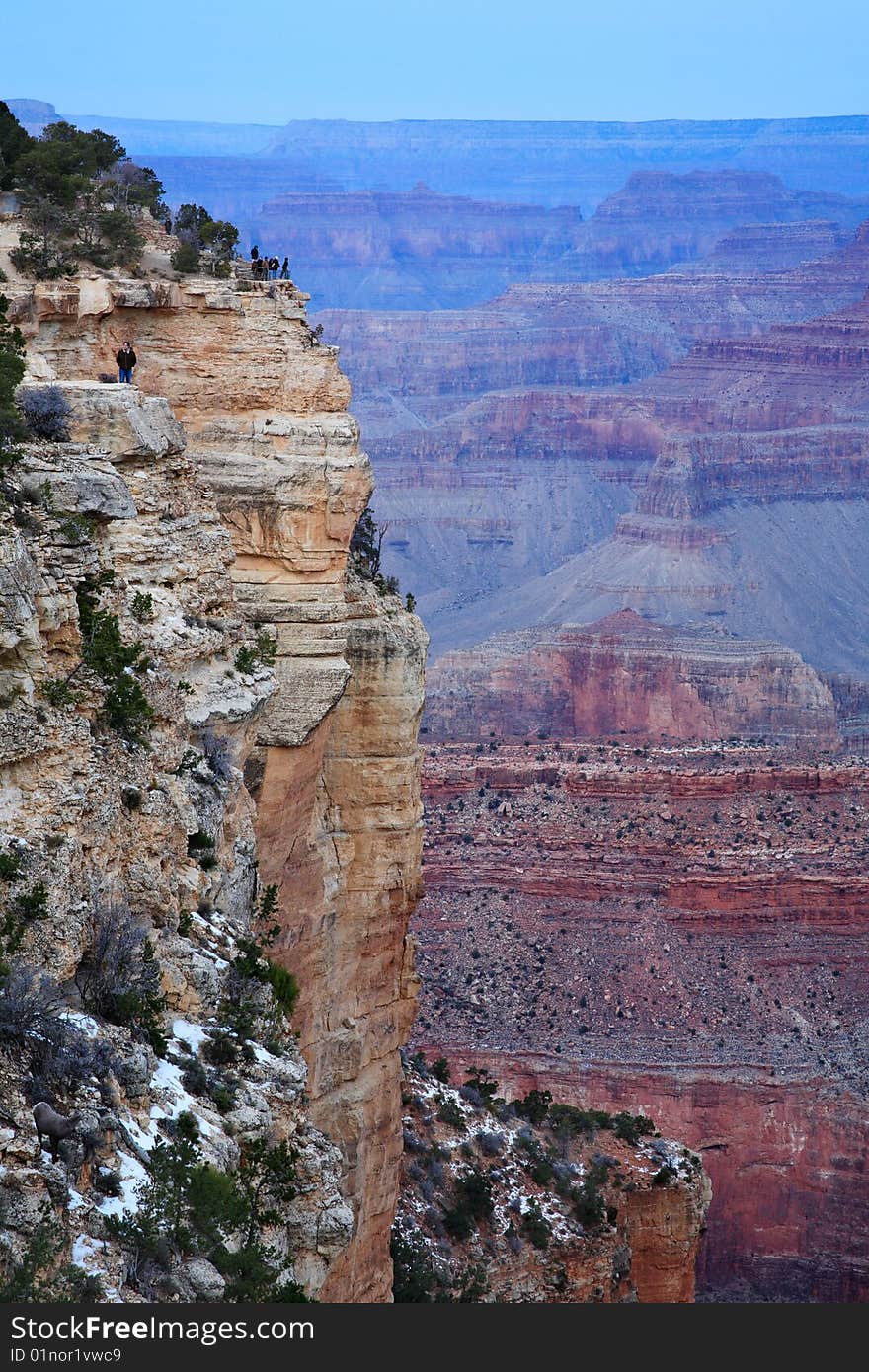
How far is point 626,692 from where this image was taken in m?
81.1

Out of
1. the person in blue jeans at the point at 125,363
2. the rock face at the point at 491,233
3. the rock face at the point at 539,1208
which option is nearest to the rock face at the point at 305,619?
the person in blue jeans at the point at 125,363

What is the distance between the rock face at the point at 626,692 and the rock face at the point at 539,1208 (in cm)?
4366

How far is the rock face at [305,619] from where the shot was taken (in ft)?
76.8

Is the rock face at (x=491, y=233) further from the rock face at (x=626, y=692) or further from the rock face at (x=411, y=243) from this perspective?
the rock face at (x=626, y=692)

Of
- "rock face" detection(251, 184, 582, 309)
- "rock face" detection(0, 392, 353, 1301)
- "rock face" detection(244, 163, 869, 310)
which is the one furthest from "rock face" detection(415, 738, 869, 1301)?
"rock face" detection(244, 163, 869, 310)

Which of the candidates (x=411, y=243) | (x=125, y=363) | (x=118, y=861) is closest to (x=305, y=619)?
(x=125, y=363)

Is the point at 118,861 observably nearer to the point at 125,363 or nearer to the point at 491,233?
the point at 125,363

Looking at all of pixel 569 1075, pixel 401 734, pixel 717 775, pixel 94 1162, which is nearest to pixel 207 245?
pixel 401 734

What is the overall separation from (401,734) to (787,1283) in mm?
22233

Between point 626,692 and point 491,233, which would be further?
point 491,233

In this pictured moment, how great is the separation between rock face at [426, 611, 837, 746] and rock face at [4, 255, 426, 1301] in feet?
175

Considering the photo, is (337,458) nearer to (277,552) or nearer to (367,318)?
(277,552)

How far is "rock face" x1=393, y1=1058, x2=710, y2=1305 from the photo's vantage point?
1208 inches

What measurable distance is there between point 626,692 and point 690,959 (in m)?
30.6
